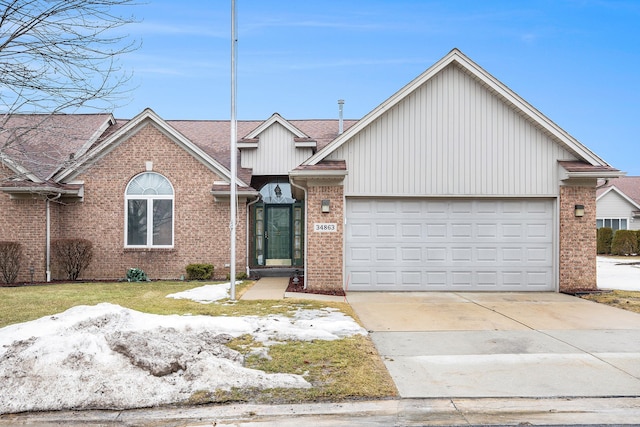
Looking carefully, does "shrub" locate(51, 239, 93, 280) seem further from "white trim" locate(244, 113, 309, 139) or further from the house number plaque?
the house number plaque

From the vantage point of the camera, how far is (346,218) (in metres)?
12.8

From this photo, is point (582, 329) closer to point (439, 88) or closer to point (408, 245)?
point (408, 245)

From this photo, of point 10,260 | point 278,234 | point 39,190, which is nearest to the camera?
point 39,190

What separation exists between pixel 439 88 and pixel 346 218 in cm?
418

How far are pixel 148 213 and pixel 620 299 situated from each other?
13.4 m

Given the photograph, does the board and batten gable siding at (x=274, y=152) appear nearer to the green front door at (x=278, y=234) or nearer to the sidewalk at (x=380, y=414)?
the green front door at (x=278, y=234)

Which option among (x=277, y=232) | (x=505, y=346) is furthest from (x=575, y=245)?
(x=277, y=232)

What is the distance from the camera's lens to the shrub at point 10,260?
14.7 metres

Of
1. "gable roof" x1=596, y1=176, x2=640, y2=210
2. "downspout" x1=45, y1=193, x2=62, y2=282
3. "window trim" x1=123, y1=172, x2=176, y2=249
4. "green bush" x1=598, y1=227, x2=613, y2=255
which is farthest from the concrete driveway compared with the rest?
"gable roof" x1=596, y1=176, x2=640, y2=210

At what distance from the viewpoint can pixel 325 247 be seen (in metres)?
12.6

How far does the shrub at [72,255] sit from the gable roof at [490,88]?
783cm

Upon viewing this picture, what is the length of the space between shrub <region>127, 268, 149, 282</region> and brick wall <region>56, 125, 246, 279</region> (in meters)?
0.30

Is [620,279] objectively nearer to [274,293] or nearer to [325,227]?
[325,227]

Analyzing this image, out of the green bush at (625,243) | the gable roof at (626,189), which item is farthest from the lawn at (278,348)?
the gable roof at (626,189)
